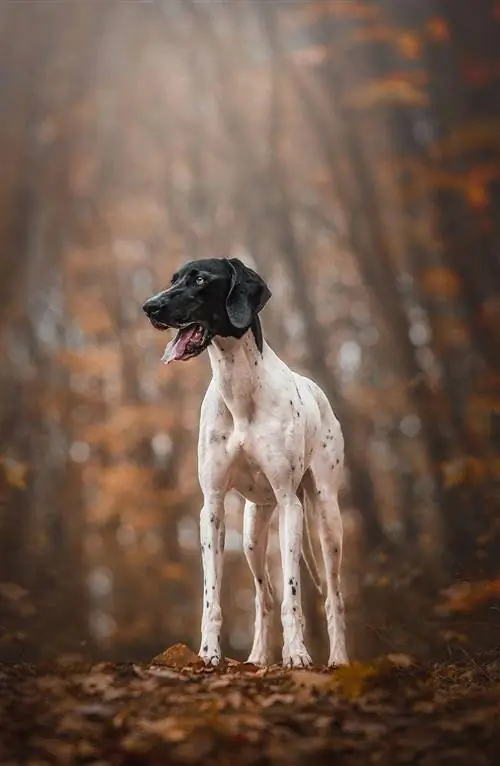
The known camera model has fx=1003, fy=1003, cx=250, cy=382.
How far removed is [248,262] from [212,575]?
245cm

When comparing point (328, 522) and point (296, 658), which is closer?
point (296, 658)

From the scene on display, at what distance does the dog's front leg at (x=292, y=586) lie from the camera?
3268 millimetres

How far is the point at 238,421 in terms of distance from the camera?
3.42 m

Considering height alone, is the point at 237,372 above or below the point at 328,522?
above

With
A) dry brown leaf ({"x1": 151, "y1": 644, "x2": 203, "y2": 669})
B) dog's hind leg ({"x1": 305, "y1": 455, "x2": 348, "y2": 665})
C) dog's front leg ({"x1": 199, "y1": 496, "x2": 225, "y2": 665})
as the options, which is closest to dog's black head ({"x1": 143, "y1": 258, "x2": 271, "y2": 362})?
dog's front leg ({"x1": 199, "y1": 496, "x2": 225, "y2": 665})

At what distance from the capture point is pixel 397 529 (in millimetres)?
5090

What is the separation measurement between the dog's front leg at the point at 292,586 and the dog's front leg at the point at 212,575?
0.70ft

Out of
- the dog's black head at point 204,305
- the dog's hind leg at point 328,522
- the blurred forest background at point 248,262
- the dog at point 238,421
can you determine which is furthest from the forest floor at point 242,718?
the blurred forest background at point 248,262

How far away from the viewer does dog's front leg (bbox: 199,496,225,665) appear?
3250 millimetres

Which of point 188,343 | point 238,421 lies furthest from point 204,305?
point 238,421

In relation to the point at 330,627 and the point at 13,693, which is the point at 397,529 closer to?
the point at 330,627

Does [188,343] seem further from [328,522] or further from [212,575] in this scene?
[328,522]

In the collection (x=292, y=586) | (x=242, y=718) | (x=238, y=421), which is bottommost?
(x=242, y=718)

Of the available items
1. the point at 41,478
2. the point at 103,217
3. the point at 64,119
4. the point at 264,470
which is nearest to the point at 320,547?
the point at 264,470
